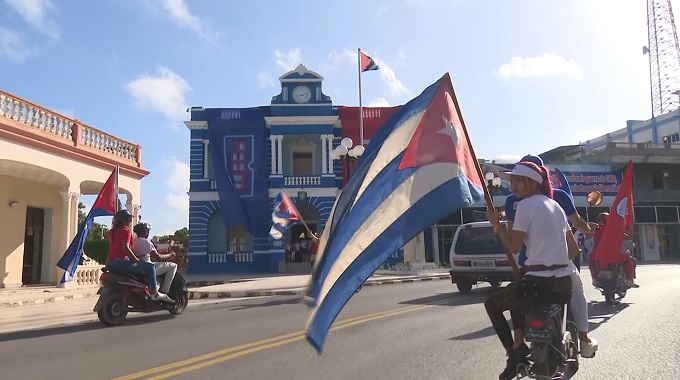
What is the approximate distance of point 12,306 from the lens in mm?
13250

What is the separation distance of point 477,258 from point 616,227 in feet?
12.2

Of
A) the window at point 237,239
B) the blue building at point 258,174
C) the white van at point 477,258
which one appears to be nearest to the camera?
the white van at point 477,258

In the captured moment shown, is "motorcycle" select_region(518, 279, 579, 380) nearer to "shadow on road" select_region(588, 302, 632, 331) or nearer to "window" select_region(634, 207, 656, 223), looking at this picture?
"shadow on road" select_region(588, 302, 632, 331)

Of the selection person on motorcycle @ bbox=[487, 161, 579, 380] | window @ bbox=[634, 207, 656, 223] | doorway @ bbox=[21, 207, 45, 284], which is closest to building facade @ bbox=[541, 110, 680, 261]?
window @ bbox=[634, 207, 656, 223]

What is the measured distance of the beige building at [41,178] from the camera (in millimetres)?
15508

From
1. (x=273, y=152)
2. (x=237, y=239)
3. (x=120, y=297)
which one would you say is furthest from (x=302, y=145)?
(x=120, y=297)

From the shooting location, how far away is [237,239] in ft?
103

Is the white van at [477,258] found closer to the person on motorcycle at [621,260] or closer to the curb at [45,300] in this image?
the person on motorcycle at [621,260]

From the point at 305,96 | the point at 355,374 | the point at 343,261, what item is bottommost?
the point at 355,374

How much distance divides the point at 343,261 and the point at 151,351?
436 centimetres

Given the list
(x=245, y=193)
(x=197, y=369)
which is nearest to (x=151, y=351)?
(x=197, y=369)

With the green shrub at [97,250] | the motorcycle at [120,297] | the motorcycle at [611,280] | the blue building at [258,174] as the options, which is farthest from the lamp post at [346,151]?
the green shrub at [97,250]

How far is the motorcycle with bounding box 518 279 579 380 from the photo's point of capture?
355 cm

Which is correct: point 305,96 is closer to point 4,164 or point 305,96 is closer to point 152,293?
point 4,164
